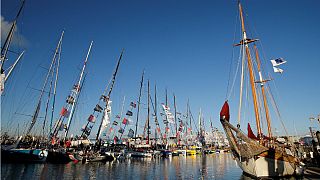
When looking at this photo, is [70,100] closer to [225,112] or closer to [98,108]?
[98,108]

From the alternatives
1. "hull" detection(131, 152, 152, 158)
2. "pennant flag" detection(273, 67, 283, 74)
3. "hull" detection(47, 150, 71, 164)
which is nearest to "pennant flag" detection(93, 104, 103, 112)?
"hull" detection(47, 150, 71, 164)

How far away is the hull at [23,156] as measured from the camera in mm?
39812

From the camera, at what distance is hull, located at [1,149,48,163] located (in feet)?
131

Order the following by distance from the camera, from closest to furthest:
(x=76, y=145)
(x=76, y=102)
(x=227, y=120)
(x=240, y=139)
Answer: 1. (x=227, y=120)
2. (x=240, y=139)
3. (x=76, y=102)
4. (x=76, y=145)

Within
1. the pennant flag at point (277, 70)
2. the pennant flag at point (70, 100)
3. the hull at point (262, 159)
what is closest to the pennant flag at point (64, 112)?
the pennant flag at point (70, 100)

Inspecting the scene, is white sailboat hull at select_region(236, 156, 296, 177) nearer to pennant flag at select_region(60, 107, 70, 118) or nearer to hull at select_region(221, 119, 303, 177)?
hull at select_region(221, 119, 303, 177)

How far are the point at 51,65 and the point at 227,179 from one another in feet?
141

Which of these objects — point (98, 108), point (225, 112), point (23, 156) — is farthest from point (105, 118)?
point (225, 112)

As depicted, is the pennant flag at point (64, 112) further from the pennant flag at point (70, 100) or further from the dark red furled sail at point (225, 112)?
the dark red furled sail at point (225, 112)

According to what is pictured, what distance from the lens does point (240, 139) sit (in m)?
27.6

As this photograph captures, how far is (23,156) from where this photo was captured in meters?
40.7

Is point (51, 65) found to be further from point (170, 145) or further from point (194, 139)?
point (194, 139)

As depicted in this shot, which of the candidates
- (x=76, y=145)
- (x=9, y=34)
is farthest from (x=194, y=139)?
(x=9, y=34)

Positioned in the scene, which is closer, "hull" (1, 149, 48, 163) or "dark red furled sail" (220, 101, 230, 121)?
"dark red furled sail" (220, 101, 230, 121)
